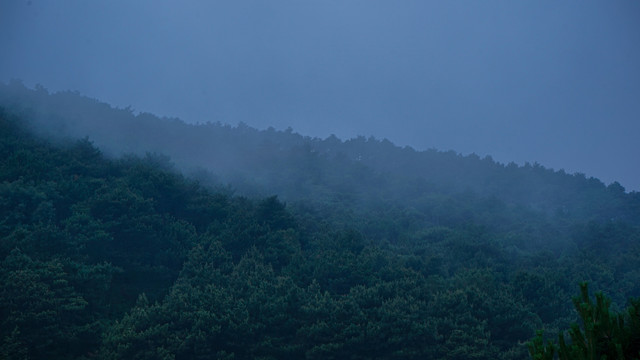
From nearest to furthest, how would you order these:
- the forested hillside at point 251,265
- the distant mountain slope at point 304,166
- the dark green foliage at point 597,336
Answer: the dark green foliage at point 597,336, the forested hillside at point 251,265, the distant mountain slope at point 304,166

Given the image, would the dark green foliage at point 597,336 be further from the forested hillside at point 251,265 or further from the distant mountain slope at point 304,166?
the distant mountain slope at point 304,166

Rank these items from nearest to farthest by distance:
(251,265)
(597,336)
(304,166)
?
(597,336) → (251,265) → (304,166)

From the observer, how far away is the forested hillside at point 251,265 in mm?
14062

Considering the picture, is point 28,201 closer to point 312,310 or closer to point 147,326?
point 147,326

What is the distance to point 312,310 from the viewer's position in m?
15.1

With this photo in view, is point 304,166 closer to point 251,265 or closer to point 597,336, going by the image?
point 251,265

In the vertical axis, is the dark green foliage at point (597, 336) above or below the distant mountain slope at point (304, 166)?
below

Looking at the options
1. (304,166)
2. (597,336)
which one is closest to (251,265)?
(597,336)

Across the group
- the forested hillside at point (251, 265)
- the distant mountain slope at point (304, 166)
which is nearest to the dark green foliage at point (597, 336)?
the forested hillside at point (251, 265)

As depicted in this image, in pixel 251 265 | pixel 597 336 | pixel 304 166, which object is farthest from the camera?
pixel 304 166

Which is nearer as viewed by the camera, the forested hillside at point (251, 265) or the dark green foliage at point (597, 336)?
the dark green foliage at point (597, 336)

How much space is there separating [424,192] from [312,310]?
84.3 feet

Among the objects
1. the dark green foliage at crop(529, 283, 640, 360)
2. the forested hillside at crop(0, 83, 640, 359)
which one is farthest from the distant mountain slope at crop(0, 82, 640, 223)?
the dark green foliage at crop(529, 283, 640, 360)

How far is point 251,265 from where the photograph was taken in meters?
18.7
